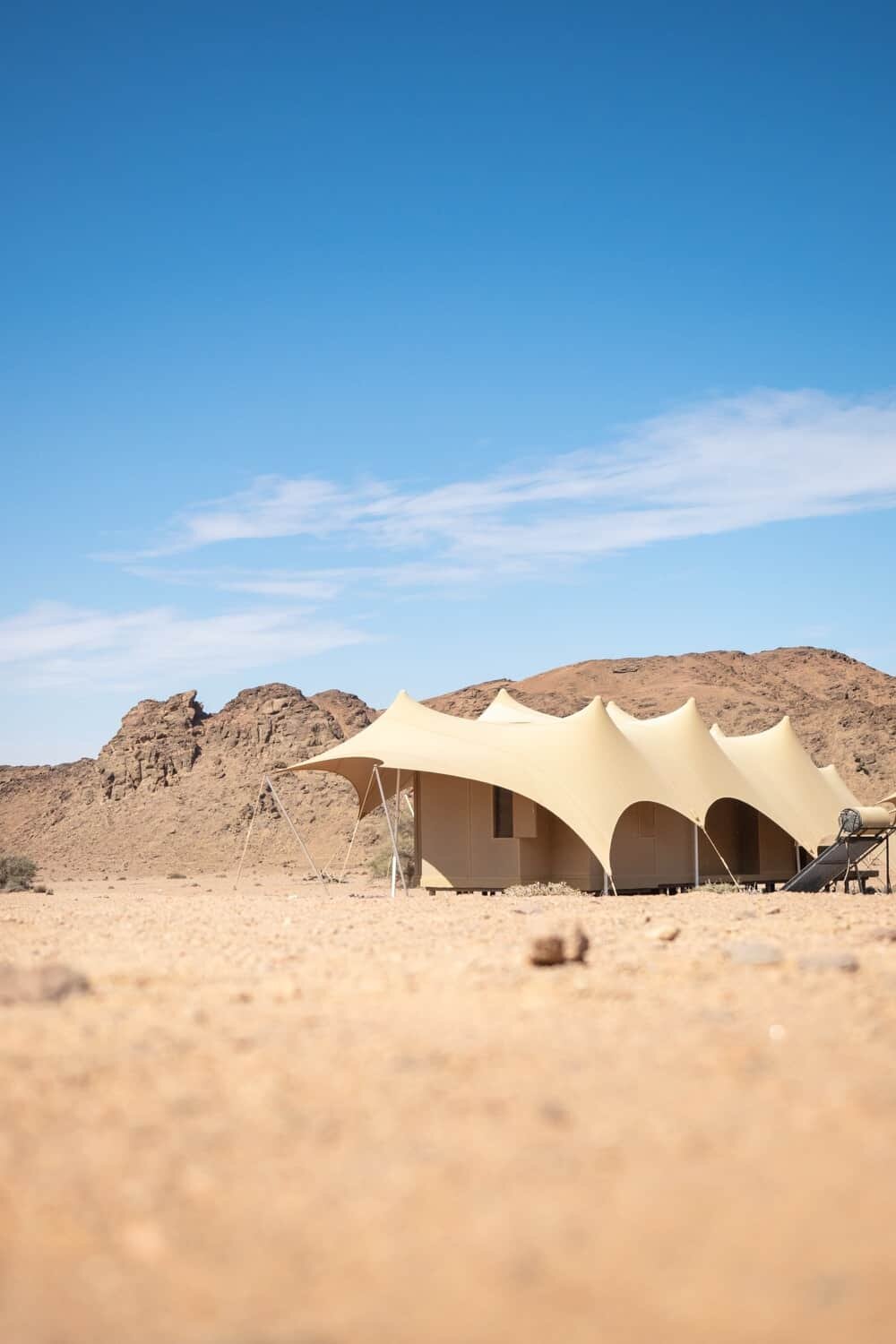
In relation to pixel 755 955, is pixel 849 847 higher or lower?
higher

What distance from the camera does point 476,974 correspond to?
24.3 ft

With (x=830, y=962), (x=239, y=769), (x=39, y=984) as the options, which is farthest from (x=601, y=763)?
(x=239, y=769)

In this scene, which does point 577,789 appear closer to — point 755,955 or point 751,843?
point 751,843

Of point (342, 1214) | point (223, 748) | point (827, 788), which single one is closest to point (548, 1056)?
point (342, 1214)

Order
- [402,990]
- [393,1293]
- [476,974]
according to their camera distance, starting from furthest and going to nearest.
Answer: [476,974] < [402,990] < [393,1293]

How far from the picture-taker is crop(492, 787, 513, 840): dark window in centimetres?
2125

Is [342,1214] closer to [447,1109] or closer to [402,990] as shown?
[447,1109]

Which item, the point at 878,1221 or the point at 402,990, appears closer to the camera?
the point at 878,1221

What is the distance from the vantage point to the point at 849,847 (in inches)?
764

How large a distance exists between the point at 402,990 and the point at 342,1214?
3.48 m

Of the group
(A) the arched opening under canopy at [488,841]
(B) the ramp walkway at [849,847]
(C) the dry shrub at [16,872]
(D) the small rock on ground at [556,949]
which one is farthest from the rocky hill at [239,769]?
(D) the small rock on ground at [556,949]

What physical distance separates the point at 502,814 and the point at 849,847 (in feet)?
18.0

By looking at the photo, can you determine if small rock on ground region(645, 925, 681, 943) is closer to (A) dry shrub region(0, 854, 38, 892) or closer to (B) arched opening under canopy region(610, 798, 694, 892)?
(B) arched opening under canopy region(610, 798, 694, 892)

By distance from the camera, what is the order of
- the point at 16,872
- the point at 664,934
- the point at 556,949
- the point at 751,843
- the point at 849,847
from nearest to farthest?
1. the point at 556,949
2. the point at 664,934
3. the point at 849,847
4. the point at 751,843
5. the point at 16,872
